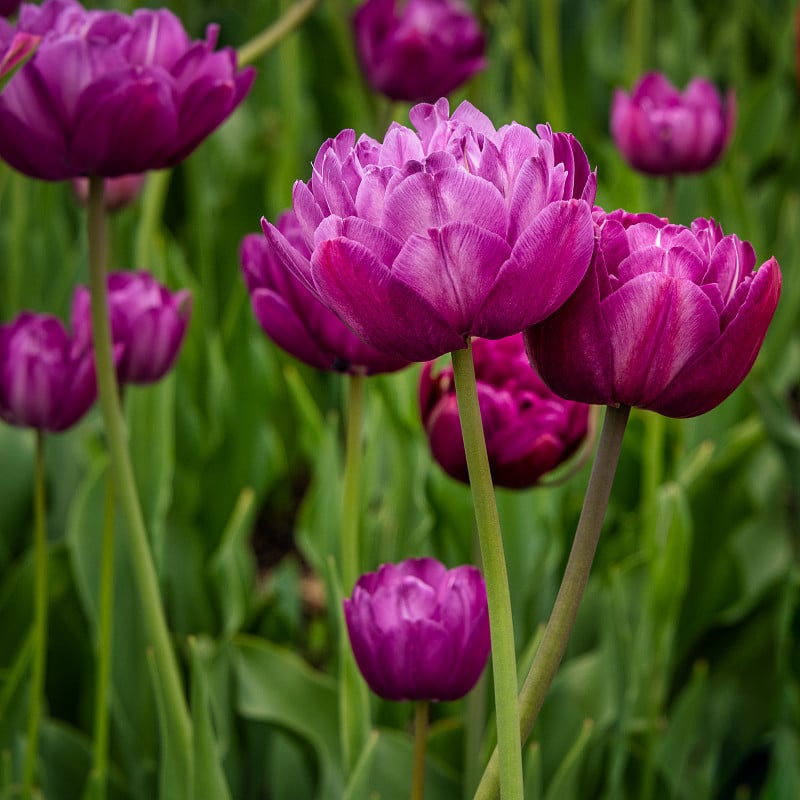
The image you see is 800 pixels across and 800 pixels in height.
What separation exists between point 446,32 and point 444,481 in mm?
668

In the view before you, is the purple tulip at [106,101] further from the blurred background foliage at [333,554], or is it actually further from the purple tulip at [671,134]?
the purple tulip at [671,134]

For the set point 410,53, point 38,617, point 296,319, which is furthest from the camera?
point 410,53

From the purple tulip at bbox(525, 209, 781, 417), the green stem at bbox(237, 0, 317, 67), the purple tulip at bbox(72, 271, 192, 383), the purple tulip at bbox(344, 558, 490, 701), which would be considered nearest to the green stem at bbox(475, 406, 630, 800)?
the purple tulip at bbox(525, 209, 781, 417)

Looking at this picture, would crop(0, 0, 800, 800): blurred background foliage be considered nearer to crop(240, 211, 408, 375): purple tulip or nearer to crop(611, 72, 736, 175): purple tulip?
crop(240, 211, 408, 375): purple tulip

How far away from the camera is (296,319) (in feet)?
2.07

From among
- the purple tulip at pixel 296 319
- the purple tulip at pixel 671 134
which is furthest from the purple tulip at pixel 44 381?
the purple tulip at pixel 671 134

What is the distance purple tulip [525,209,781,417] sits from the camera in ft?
1.19

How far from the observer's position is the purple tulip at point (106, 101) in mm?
526

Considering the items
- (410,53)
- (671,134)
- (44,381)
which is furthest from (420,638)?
(410,53)

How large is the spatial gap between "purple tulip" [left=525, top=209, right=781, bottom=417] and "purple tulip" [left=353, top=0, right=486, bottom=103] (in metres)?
0.89

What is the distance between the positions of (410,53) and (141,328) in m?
0.61

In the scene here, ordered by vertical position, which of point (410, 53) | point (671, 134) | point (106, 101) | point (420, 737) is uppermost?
point (410, 53)

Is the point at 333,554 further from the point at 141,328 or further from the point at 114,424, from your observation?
the point at 114,424

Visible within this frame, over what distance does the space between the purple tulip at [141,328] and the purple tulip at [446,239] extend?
0.37 metres
